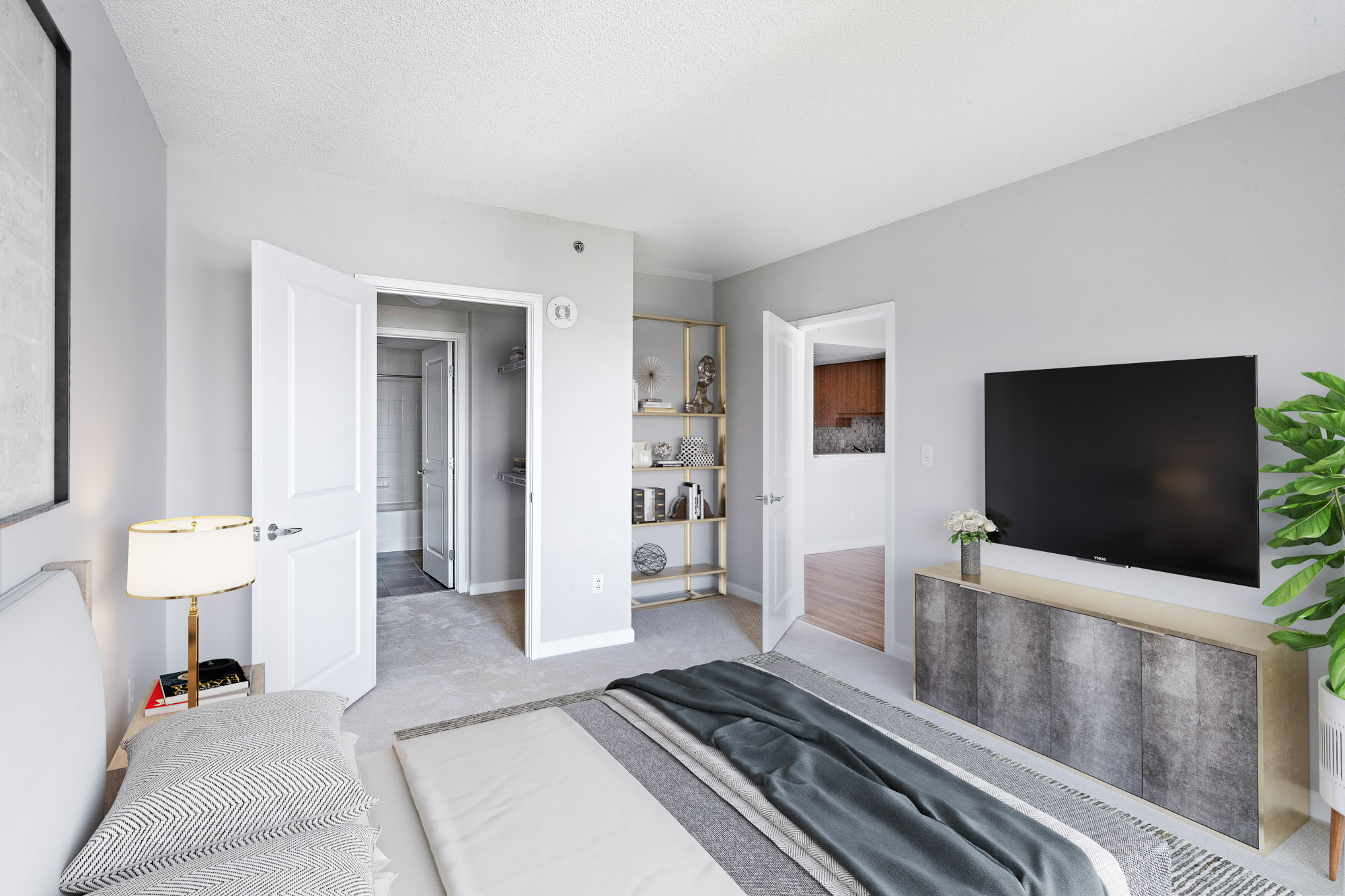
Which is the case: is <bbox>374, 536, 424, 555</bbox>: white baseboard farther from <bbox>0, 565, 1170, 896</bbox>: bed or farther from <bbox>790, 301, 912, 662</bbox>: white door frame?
<bbox>0, 565, 1170, 896</bbox>: bed

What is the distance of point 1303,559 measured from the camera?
212cm

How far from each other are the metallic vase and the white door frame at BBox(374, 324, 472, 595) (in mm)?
3796

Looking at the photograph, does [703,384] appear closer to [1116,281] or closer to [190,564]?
[1116,281]

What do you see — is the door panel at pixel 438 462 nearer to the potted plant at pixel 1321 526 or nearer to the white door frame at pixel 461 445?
the white door frame at pixel 461 445

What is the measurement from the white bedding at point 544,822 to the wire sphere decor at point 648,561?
129 inches

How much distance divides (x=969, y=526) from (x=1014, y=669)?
25.7 inches

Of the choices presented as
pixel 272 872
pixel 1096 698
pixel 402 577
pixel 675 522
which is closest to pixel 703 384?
pixel 675 522

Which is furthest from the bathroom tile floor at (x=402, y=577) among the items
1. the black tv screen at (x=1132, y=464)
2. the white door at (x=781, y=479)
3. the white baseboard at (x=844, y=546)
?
the black tv screen at (x=1132, y=464)

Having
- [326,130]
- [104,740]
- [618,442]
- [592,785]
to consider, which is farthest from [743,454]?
[104,740]

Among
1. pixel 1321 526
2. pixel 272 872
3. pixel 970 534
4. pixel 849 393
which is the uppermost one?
pixel 849 393

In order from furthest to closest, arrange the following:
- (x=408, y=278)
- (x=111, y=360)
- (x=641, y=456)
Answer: (x=641, y=456)
(x=408, y=278)
(x=111, y=360)

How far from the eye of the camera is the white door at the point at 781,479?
3957 millimetres

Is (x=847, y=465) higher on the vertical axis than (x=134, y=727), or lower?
higher

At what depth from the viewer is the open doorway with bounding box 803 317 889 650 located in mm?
6301
